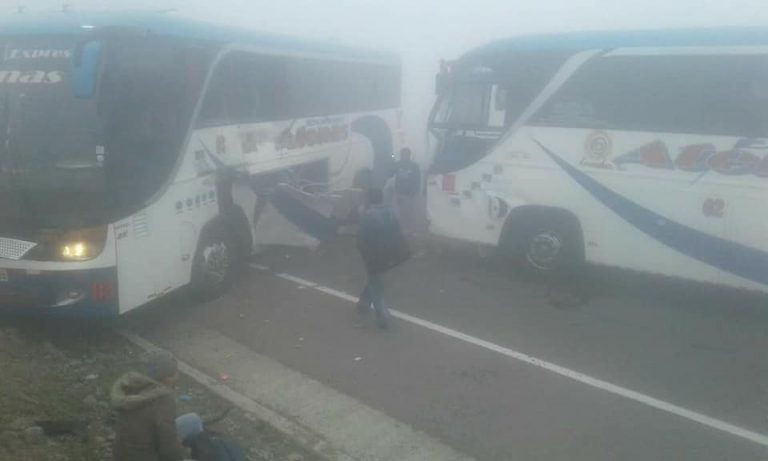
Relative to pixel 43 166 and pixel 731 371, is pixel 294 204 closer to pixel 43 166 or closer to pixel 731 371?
pixel 43 166

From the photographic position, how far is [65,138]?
6.78m

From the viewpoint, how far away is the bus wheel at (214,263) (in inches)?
328

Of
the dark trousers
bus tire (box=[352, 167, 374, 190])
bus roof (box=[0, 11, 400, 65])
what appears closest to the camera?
bus roof (box=[0, 11, 400, 65])

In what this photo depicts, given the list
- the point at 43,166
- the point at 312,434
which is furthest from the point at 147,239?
the point at 312,434

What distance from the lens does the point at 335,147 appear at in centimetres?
1162

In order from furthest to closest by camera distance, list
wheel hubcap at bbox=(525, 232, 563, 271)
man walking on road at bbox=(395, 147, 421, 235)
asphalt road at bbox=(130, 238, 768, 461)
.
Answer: man walking on road at bbox=(395, 147, 421, 235) → wheel hubcap at bbox=(525, 232, 563, 271) → asphalt road at bbox=(130, 238, 768, 461)

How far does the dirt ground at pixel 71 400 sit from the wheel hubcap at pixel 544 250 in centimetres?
495

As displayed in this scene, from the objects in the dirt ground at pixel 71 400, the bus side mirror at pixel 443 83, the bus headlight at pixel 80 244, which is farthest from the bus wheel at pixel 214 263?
the bus side mirror at pixel 443 83

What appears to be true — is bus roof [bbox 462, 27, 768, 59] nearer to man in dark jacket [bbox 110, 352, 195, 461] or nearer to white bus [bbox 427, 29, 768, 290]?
white bus [bbox 427, 29, 768, 290]

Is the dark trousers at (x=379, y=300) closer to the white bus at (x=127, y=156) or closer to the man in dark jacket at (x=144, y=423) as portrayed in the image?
the white bus at (x=127, y=156)

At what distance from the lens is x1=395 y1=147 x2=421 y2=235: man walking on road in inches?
479

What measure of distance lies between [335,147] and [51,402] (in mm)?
6905

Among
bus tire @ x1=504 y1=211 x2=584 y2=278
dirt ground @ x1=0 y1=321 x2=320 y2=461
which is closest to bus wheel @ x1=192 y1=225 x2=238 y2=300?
A: dirt ground @ x1=0 y1=321 x2=320 y2=461

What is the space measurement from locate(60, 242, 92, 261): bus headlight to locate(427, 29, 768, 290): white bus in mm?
4985
